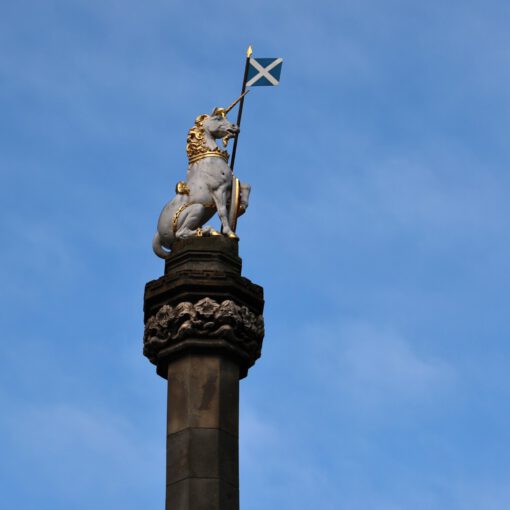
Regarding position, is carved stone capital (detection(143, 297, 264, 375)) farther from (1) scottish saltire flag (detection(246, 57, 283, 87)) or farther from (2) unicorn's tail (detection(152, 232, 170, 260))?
(1) scottish saltire flag (detection(246, 57, 283, 87))

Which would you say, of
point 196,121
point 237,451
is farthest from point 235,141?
point 237,451

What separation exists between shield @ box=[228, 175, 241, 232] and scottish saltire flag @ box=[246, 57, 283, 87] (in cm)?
346

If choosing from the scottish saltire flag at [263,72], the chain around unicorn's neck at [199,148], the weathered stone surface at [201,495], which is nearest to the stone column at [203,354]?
the weathered stone surface at [201,495]

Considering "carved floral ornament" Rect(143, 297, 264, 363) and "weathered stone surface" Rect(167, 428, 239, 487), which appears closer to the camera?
"weathered stone surface" Rect(167, 428, 239, 487)

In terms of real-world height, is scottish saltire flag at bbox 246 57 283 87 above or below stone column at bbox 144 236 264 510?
above

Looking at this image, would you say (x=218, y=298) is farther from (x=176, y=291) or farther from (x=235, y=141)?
(x=235, y=141)

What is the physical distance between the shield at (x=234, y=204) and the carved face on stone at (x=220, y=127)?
130 cm

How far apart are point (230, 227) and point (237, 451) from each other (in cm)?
545

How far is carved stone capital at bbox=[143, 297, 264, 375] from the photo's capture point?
28.0 m

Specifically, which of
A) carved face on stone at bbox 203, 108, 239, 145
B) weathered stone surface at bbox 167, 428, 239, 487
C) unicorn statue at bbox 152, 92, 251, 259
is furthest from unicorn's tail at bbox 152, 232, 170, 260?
weathered stone surface at bbox 167, 428, 239, 487

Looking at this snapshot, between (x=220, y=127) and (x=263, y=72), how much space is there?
259 cm

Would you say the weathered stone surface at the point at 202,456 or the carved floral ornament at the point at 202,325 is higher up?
the carved floral ornament at the point at 202,325

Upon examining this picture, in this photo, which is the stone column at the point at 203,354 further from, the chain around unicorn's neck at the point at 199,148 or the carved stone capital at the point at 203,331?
the chain around unicorn's neck at the point at 199,148

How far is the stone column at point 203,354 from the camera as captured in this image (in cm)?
2664
